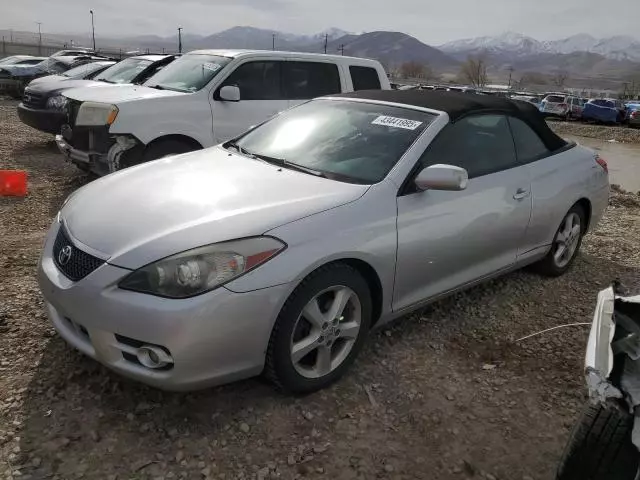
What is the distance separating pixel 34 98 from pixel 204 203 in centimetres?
792

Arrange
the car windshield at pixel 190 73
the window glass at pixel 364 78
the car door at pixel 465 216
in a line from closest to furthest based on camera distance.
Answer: the car door at pixel 465 216 → the car windshield at pixel 190 73 → the window glass at pixel 364 78

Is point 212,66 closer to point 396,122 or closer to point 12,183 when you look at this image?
point 12,183

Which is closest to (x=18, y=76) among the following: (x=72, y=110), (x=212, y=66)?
(x=72, y=110)

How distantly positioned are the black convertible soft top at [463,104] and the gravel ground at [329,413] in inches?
55.2

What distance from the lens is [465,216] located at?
3465 millimetres

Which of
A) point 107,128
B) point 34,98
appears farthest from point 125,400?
point 34,98

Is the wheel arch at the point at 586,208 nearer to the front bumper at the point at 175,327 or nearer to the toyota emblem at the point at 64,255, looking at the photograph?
→ the front bumper at the point at 175,327

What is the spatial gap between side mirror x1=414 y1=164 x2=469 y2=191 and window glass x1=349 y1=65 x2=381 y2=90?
4.67 m

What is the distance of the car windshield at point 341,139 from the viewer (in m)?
3.30

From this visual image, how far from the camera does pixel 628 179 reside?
1355cm

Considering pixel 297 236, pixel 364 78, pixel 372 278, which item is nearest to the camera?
pixel 297 236

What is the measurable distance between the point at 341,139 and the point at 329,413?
169 cm

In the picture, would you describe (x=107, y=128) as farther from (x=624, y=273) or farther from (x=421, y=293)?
(x=624, y=273)

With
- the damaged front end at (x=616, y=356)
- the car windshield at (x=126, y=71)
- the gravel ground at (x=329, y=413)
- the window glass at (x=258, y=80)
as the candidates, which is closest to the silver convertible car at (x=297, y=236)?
the gravel ground at (x=329, y=413)
